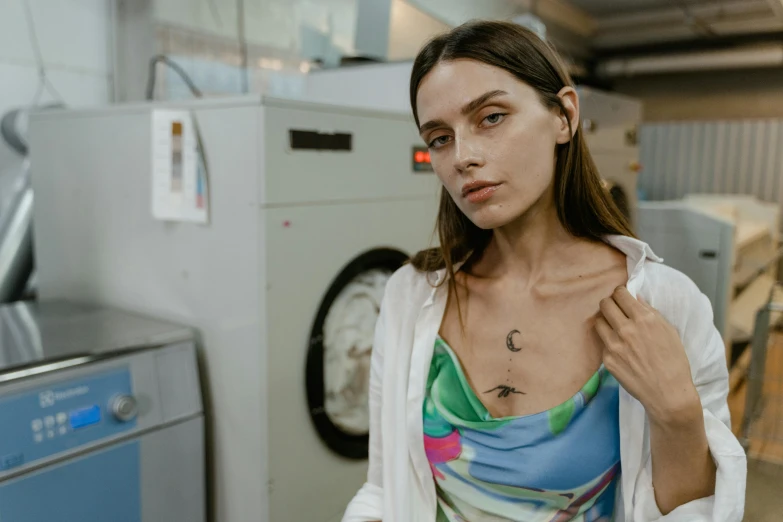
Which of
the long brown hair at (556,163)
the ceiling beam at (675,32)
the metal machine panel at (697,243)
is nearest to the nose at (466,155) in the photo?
the long brown hair at (556,163)

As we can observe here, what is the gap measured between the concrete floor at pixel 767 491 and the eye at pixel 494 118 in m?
0.78

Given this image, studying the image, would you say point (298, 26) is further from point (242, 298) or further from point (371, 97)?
point (242, 298)

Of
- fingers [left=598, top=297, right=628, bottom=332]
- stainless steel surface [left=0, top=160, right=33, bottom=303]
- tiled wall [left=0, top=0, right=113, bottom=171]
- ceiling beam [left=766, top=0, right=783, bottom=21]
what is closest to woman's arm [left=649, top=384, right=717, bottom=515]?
fingers [left=598, top=297, right=628, bottom=332]

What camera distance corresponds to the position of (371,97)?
217 centimetres

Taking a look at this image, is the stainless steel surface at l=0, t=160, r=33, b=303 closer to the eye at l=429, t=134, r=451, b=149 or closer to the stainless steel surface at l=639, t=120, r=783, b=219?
the eye at l=429, t=134, r=451, b=149

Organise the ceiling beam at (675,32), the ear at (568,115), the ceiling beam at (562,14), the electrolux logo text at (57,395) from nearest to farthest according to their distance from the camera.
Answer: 1. the ear at (568,115)
2. the electrolux logo text at (57,395)
3. the ceiling beam at (562,14)
4. the ceiling beam at (675,32)

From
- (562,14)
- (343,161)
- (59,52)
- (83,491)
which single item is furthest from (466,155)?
(562,14)

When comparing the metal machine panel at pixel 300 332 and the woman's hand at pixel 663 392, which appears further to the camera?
the metal machine panel at pixel 300 332

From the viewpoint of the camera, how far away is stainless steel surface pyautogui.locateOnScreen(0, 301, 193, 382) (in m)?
1.14

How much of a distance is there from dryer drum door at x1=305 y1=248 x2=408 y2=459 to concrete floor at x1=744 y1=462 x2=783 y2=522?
90 cm

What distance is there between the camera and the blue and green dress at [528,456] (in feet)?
2.76

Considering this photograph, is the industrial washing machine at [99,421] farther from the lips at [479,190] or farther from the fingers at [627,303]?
the fingers at [627,303]

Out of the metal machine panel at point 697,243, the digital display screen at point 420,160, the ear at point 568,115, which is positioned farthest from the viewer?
the metal machine panel at point 697,243

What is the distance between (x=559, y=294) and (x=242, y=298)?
711 mm
